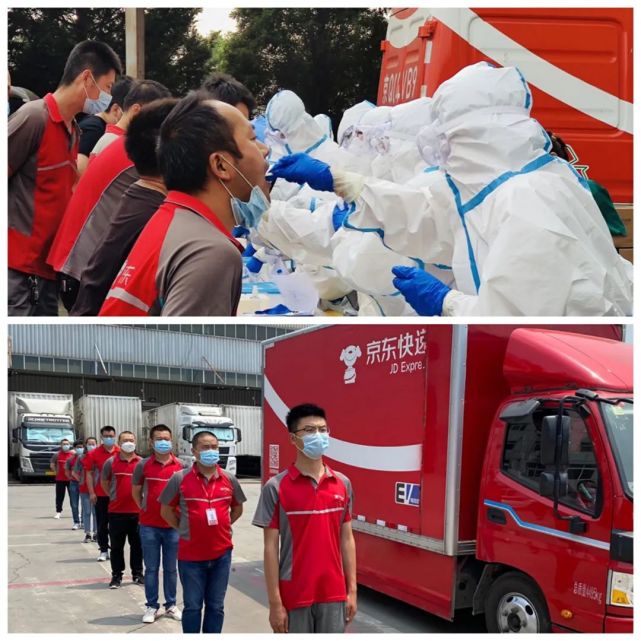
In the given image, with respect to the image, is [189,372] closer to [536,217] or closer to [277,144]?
[277,144]

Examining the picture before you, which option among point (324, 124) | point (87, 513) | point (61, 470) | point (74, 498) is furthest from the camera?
point (61, 470)

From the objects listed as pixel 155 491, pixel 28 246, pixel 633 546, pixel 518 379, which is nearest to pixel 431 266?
pixel 518 379

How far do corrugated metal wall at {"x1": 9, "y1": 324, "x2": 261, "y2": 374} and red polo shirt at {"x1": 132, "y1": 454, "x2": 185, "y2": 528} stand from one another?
7.99m

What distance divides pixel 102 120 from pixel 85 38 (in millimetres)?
4952

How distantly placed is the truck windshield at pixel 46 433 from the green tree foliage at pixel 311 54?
12170 mm

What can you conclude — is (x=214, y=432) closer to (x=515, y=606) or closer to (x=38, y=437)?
(x=38, y=437)

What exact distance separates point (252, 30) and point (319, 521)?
30.9ft

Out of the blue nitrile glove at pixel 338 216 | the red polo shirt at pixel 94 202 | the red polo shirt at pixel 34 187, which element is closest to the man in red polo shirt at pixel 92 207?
the red polo shirt at pixel 94 202

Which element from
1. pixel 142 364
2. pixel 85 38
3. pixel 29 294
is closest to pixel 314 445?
pixel 29 294

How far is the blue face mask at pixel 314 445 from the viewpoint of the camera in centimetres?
397

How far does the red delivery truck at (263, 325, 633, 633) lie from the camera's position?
4.50 m

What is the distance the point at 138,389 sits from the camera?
19375mm

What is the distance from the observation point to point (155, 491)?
249 inches

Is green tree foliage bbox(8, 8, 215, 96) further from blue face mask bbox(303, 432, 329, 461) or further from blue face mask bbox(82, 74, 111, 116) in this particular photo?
blue face mask bbox(303, 432, 329, 461)
